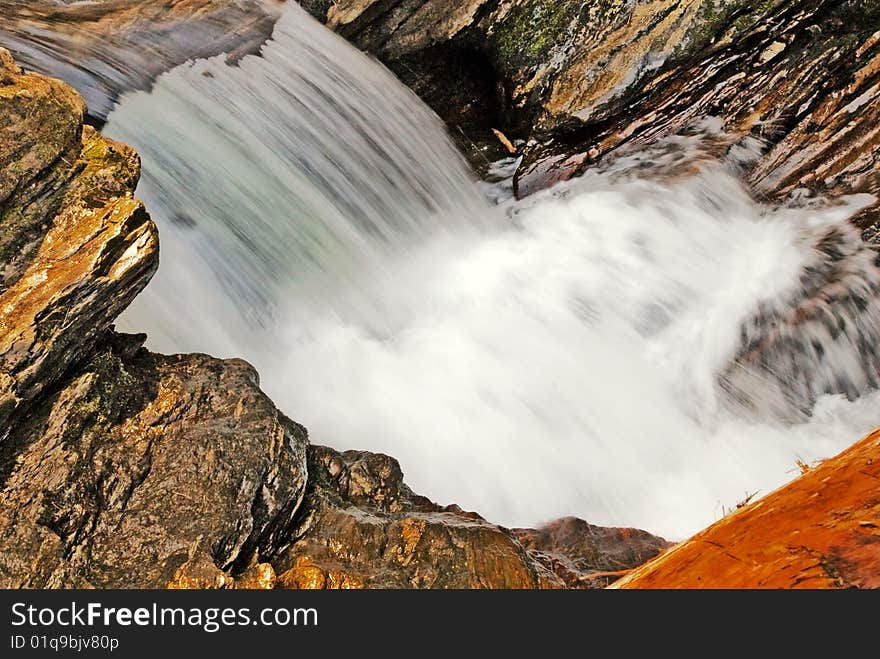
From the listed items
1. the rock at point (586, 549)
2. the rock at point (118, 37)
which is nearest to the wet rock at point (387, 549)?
the rock at point (586, 549)

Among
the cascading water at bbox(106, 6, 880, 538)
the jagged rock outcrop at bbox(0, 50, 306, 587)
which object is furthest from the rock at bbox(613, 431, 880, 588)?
the cascading water at bbox(106, 6, 880, 538)

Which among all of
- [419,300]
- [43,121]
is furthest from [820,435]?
[43,121]

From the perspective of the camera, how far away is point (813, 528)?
8.45 ft

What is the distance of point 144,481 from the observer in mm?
3596

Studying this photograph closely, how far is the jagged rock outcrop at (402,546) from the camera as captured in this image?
3.57 metres

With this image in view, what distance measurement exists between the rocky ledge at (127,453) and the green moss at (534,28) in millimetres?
5840

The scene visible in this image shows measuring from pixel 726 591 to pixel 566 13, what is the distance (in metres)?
7.66

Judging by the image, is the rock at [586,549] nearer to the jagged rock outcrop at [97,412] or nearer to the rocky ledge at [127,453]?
the rocky ledge at [127,453]

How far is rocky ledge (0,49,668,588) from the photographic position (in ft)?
10.9

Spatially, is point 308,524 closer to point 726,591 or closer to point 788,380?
point 726,591

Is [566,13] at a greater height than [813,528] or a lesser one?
greater

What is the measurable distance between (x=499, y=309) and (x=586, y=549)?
322 centimetres

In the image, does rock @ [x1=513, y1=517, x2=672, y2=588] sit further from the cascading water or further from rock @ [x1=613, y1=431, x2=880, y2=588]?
rock @ [x1=613, y1=431, x2=880, y2=588]

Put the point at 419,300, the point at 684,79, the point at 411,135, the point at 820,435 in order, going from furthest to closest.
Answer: the point at 411,135 < the point at 684,79 < the point at 419,300 < the point at 820,435
